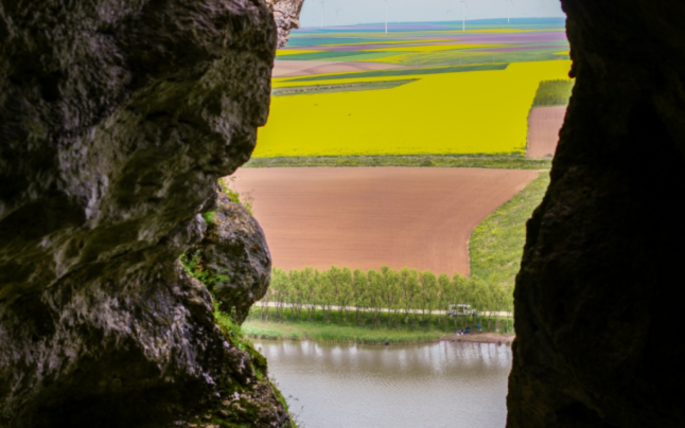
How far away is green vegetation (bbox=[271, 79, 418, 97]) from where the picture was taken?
29219 mm

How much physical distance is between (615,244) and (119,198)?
3.85 meters

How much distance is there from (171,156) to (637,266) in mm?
3719

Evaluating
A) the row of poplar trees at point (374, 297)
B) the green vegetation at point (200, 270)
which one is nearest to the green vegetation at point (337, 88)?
the row of poplar trees at point (374, 297)

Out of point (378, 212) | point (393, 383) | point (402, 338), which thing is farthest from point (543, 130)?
point (393, 383)

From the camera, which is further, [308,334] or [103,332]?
[308,334]

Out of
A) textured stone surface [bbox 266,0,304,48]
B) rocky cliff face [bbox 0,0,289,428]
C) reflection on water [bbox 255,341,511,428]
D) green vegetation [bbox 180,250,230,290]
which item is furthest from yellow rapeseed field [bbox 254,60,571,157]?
rocky cliff face [bbox 0,0,289,428]

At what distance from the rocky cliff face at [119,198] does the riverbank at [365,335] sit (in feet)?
34.1

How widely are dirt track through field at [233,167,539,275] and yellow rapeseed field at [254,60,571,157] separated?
1746 millimetres

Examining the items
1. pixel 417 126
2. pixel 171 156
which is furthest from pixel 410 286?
pixel 171 156

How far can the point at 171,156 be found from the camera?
4969 mm

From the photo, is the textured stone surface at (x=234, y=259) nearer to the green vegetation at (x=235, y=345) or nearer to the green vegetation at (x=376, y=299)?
the green vegetation at (x=235, y=345)

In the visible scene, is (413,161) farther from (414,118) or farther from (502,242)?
(502,242)

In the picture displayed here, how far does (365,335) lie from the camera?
60.8 ft

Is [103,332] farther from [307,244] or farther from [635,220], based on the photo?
[307,244]
